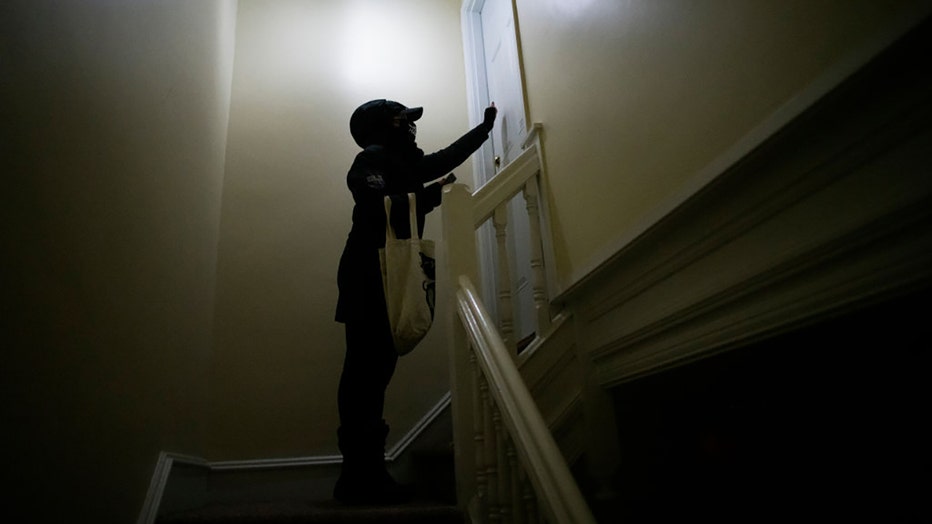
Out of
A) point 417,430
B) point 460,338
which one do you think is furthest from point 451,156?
point 417,430

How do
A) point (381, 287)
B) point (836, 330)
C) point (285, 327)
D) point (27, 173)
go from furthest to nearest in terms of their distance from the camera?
1. point (285, 327)
2. point (381, 287)
3. point (836, 330)
4. point (27, 173)

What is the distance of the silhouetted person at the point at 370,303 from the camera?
188 cm

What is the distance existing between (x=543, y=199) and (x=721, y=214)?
0.95 metres

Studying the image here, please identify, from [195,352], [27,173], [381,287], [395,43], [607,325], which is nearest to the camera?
[27,173]

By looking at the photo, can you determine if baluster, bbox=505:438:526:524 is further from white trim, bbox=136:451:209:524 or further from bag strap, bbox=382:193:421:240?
white trim, bbox=136:451:209:524

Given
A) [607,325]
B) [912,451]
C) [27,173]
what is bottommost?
[912,451]

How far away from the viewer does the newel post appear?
163 centimetres

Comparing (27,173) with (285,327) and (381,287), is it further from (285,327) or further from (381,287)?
(285,327)

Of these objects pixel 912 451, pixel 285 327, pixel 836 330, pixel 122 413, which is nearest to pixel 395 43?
pixel 285 327

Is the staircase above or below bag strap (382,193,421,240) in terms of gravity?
below

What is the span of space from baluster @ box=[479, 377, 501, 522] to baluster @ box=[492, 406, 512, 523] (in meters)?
0.02

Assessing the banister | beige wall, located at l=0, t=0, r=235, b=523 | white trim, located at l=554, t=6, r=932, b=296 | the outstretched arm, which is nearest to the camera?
white trim, located at l=554, t=6, r=932, b=296

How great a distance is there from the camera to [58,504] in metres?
1.26

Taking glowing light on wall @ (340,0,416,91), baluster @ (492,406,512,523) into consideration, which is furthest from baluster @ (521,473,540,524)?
glowing light on wall @ (340,0,416,91)
